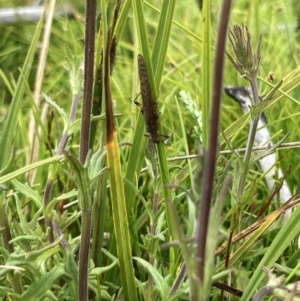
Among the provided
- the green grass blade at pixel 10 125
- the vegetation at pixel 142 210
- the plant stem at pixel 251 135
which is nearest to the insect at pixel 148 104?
the vegetation at pixel 142 210

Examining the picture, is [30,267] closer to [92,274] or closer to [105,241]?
[92,274]

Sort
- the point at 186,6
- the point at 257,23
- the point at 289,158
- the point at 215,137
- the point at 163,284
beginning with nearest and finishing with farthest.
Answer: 1. the point at 215,137
2. the point at 163,284
3. the point at 289,158
4. the point at 257,23
5. the point at 186,6

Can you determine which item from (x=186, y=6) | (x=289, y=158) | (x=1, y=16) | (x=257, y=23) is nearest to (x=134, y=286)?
(x=289, y=158)

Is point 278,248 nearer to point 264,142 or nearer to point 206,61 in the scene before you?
point 206,61

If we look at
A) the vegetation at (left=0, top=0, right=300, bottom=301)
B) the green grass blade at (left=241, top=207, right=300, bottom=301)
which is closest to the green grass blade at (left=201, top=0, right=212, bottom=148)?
the vegetation at (left=0, top=0, right=300, bottom=301)

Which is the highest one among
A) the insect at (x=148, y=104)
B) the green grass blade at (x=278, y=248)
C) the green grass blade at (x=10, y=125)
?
the insect at (x=148, y=104)

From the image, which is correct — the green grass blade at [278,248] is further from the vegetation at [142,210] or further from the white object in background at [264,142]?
the white object in background at [264,142]

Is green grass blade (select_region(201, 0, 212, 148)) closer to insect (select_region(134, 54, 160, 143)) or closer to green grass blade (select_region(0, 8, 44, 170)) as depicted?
insect (select_region(134, 54, 160, 143))

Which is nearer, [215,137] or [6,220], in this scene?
[215,137]
